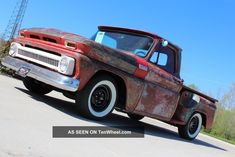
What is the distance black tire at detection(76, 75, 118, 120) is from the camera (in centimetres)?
671

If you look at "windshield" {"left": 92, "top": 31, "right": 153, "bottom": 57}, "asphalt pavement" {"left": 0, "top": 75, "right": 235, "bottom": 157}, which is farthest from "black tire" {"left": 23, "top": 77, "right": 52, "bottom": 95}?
"windshield" {"left": 92, "top": 31, "right": 153, "bottom": 57}

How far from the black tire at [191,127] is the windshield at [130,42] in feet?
7.84

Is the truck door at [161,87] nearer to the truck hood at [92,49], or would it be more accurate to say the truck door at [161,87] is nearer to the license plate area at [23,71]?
the truck hood at [92,49]

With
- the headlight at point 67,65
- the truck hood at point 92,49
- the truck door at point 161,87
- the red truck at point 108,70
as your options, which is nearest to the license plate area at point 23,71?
the red truck at point 108,70

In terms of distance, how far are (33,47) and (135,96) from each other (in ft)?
6.39

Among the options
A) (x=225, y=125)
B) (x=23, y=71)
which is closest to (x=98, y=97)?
(x=23, y=71)

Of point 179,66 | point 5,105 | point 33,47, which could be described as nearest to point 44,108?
point 5,105

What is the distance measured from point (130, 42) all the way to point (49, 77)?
2.10 m

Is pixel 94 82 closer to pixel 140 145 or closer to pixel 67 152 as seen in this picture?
pixel 140 145

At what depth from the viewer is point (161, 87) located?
810 centimetres

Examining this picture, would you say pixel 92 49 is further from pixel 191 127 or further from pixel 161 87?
pixel 191 127

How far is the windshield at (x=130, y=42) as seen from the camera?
7.97 m

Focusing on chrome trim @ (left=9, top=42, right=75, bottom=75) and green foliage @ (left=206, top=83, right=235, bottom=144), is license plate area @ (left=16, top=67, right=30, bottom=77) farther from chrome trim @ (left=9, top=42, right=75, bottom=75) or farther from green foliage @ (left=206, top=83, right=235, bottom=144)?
green foliage @ (left=206, top=83, right=235, bottom=144)

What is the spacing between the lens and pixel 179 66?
29.7 ft
